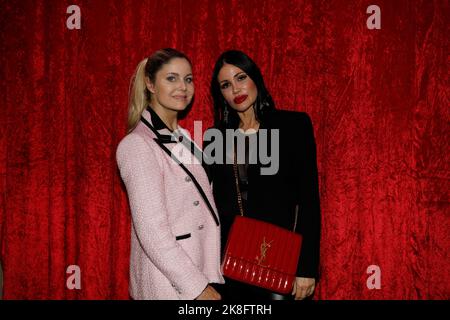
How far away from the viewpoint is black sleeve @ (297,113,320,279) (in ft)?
5.33

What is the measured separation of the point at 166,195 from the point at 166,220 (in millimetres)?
116

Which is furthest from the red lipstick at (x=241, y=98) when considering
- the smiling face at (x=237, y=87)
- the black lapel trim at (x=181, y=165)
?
the black lapel trim at (x=181, y=165)

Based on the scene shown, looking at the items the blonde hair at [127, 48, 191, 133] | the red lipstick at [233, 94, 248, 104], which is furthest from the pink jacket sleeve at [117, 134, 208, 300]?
the red lipstick at [233, 94, 248, 104]

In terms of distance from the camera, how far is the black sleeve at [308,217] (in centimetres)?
163

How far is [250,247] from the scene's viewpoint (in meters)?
1.58

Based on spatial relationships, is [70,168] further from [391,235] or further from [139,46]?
[391,235]

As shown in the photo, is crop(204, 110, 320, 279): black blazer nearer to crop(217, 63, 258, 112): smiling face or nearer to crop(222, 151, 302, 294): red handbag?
crop(222, 151, 302, 294): red handbag

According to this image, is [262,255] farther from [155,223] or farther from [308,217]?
[155,223]

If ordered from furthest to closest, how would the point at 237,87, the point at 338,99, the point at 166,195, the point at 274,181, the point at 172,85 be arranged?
the point at 338,99 < the point at 237,87 < the point at 274,181 < the point at 172,85 < the point at 166,195

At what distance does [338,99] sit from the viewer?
2.09 m

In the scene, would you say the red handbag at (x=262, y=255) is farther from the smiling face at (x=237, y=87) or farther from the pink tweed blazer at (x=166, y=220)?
the smiling face at (x=237, y=87)

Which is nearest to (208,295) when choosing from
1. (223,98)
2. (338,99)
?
(223,98)

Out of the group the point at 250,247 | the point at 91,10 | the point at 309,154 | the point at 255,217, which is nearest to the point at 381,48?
the point at 309,154

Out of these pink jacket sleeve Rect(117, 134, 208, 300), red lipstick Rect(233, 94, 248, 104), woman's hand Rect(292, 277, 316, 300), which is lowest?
woman's hand Rect(292, 277, 316, 300)
